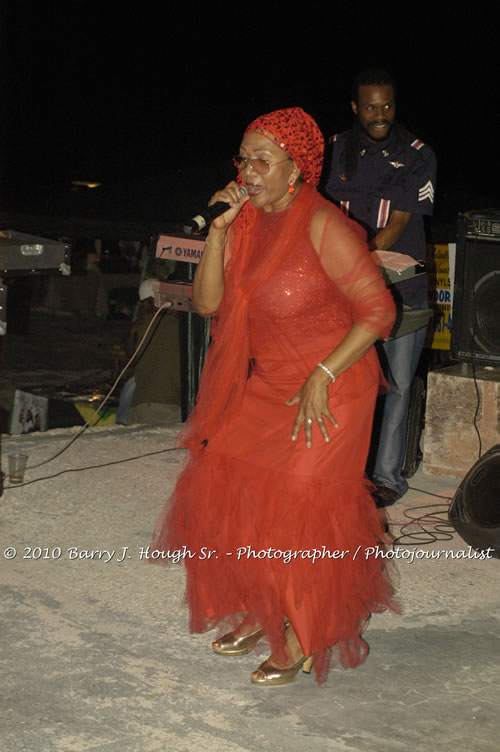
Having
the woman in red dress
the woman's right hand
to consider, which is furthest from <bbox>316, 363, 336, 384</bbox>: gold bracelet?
the woman's right hand

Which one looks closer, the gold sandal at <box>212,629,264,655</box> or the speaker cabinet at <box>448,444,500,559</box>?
the gold sandal at <box>212,629,264,655</box>

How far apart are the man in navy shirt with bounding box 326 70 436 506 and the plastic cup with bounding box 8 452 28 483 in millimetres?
1983

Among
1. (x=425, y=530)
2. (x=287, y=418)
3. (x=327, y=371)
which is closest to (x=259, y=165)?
(x=327, y=371)

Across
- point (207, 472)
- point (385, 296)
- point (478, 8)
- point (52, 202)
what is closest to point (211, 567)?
point (207, 472)

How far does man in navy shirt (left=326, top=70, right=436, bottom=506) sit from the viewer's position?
5.45 m

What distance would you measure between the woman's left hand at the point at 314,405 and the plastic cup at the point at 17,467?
8.72ft

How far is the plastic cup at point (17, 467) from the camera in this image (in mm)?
5543

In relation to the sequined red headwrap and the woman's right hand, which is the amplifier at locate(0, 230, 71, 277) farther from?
the sequined red headwrap

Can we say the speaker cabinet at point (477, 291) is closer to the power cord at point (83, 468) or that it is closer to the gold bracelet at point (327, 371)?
the power cord at point (83, 468)

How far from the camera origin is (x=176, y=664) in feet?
11.6

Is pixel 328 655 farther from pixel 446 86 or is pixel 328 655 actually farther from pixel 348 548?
pixel 446 86

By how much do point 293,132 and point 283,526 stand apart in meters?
1.32

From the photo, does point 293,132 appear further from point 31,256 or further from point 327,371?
point 31,256

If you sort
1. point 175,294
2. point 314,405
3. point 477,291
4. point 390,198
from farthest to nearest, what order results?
point 175,294, point 477,291, point 390,198, point 314,405
